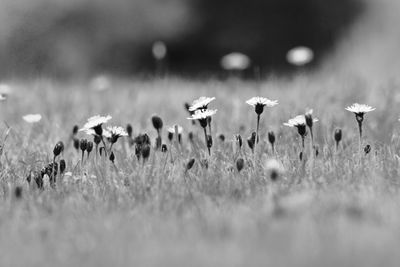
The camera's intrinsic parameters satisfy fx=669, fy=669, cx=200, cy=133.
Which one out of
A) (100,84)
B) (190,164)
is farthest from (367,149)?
(100,84)

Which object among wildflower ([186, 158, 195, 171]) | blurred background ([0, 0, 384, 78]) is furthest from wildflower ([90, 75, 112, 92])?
blurred background ([0, 0, 384, 78])

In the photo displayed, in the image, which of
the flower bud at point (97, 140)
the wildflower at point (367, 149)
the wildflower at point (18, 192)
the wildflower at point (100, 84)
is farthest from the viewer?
the wildflower at point (100, 84)

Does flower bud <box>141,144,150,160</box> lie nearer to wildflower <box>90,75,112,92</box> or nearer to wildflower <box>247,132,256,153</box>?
wildflower <box>247,132,256,153</box>

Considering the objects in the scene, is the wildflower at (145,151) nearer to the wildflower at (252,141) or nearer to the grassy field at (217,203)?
the grassy field at (217,203)

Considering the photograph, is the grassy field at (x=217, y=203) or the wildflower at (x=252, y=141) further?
the wildflower at (x=252, y=141)

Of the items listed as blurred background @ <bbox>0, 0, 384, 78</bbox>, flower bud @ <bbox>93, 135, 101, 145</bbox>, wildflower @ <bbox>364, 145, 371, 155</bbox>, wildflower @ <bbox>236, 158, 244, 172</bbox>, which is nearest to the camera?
wildflower @ <bbox>236, 158, 244, 172</bbox>

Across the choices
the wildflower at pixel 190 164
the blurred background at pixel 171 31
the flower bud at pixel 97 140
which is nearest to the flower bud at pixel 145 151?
the wildflower at pixel 190 164

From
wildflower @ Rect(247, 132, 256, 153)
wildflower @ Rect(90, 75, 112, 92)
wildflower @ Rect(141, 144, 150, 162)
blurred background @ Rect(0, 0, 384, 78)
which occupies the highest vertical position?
blurred background @ Rect(0, 0, 384, 78)
